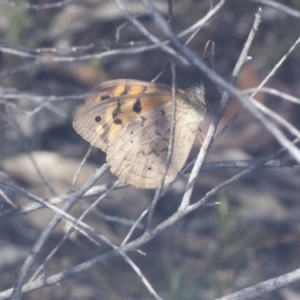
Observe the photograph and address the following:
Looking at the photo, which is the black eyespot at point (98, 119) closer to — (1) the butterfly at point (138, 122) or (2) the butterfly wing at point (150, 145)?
(1) the butterfly at point (138, 122)

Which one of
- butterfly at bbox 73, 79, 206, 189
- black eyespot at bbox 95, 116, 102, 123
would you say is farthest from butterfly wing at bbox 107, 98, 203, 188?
black eyespot at bbox 95, 116, 102, 123

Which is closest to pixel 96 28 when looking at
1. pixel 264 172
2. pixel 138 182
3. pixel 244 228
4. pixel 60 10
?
pixel 60 10

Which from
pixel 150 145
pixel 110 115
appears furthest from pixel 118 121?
pixel 150 145

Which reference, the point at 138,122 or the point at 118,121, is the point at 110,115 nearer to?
the point at 118,121

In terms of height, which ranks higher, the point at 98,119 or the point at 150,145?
the point at 98,119

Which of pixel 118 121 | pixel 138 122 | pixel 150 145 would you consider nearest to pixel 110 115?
pixel 118 121

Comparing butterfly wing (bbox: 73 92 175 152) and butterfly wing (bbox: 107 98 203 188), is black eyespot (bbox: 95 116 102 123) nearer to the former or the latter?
butterfly wing (bbox: 73 92 175 152)

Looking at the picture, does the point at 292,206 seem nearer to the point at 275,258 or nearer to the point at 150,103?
the point at 275,258

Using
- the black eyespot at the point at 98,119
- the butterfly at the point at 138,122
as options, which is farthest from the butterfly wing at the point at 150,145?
the black eyespot at the point at 98,119

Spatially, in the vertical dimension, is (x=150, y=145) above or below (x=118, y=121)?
below

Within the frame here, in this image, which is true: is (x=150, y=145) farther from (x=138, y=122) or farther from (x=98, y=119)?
(x=98, y=119)
